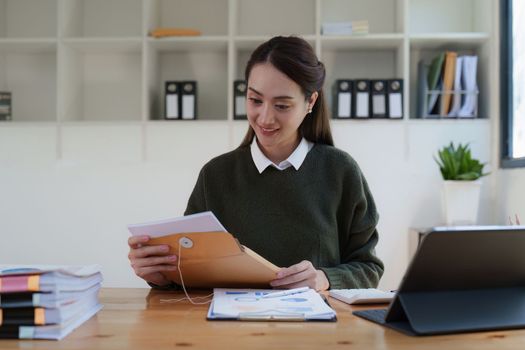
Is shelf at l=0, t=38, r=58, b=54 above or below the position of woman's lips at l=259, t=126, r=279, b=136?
above

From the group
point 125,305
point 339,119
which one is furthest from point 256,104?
point 339,119

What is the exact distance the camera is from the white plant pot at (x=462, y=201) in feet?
9.86

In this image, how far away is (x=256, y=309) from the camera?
3.50 ft

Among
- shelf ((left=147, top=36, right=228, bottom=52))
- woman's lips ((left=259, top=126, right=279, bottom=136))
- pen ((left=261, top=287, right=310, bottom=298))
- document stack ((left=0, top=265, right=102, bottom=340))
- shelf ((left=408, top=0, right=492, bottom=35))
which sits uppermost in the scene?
shelf ((left=408, top=0, right=492, bottom=35))

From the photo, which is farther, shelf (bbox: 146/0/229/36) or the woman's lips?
shelf (bbox: 146/0/229/36)

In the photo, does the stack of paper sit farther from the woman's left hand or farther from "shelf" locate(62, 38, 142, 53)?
"shelf" locate(62, 38, 142, 53)

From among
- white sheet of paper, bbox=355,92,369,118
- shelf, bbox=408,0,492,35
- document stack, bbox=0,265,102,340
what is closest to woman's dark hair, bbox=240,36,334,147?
document stack, bbox=0,265,102,340

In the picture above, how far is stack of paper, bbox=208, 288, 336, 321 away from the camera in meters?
1.01

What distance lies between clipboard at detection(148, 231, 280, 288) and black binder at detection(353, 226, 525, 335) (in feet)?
1.02

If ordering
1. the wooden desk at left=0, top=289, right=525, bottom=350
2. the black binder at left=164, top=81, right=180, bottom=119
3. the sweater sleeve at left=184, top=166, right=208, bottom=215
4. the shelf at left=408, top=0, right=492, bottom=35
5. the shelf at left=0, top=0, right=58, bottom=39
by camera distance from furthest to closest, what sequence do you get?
the shelf at left=0, top=0, right=58, bottom=39 → the shelf at left=408, top=0, right=492, bottom=35 → the black binder at left=164, top=81, right=180, bottom=119 → the sweater sleeve at left=184, top=166, right=208, bottom=215 → the wooden desk at left=0, top=289, right=525, bottom=350

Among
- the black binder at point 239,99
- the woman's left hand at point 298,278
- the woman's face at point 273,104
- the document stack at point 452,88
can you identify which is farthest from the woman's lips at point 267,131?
the document stack at point 452,88

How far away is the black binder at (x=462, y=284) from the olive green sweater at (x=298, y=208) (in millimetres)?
660

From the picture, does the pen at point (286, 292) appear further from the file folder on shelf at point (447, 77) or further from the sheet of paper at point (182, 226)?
the file folder on shelf at point (447, 77)

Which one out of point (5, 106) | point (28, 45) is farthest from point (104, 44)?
point (5, 106)
